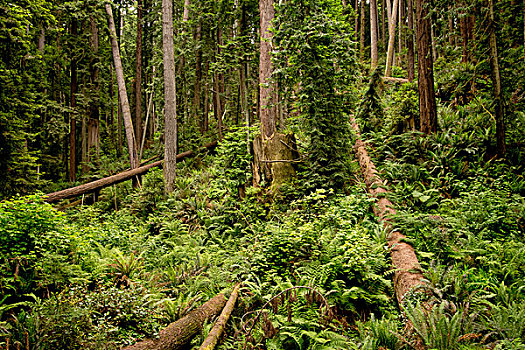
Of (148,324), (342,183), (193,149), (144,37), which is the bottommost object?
(148,324)

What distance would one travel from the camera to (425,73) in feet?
29.1

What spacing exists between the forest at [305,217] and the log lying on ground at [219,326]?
0.10 ft

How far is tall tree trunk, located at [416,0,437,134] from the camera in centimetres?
880

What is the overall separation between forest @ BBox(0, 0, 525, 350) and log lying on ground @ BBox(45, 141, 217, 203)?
0.09 m

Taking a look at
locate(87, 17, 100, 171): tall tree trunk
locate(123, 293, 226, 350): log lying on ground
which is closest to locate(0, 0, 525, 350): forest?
locate(123, 293, 226, 350): log lying on ground

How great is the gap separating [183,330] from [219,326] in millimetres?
519

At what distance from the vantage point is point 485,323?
3.72m

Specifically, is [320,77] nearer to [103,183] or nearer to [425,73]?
[425,73]

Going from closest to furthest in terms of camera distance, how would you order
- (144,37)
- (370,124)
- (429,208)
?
(429,208), (370,124), (144,37)

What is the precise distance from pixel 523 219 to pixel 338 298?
4.18 m

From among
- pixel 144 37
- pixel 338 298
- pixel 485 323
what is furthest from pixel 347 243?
pixel 144 37

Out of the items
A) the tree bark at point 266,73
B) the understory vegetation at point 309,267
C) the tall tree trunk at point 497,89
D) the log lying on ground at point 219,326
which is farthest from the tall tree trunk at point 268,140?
the tall tree trunk at point 497,89

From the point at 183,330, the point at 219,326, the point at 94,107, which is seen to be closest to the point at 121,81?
the point at 94,107

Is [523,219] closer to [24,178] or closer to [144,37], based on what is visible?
[24,178]
